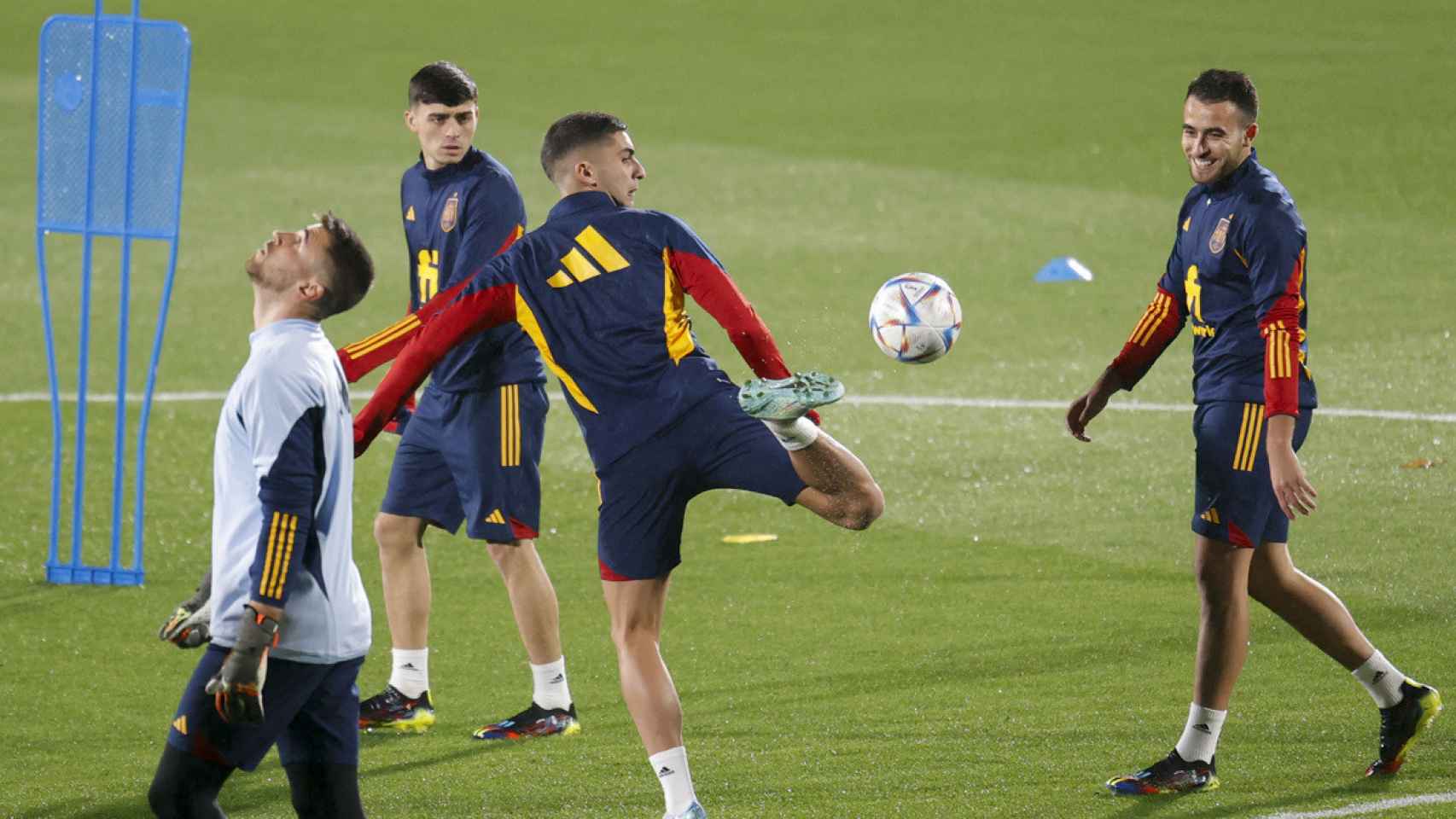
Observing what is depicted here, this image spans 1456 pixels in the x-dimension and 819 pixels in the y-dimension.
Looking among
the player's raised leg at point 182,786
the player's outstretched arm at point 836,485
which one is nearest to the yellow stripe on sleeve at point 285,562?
the player's raised leg at point 182,786

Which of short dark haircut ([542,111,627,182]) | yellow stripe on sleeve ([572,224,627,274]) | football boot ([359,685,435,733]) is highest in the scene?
short dark haircut ([542,111,627,182])

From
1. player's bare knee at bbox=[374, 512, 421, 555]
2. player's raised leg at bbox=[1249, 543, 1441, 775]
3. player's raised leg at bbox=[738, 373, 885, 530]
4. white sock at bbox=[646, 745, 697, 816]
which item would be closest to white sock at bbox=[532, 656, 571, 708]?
player's bare knee at bbox=[374, 512, 421, 555]

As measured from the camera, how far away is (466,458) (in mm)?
7023

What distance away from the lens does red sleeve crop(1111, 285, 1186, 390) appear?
6406 mm

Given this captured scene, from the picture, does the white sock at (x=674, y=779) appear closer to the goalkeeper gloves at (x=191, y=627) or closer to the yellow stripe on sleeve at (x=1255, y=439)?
the goalkeeper gloves at (x=191, y=627)

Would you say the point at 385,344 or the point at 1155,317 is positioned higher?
the point at 1155,317

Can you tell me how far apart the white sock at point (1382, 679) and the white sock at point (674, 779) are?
2114 millimetres

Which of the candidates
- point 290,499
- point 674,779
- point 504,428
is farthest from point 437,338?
point 504,428

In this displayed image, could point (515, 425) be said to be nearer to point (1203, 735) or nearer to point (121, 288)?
point (1203, 735)

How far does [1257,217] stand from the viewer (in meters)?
5.84

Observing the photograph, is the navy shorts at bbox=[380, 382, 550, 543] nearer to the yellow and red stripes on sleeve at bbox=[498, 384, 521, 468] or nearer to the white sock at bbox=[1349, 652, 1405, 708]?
the yellow and red stripes on sleeve at bbox=[498, 384, 521, 468]

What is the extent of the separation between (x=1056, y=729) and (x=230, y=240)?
542 inches

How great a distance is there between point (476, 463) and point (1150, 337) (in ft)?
7.62

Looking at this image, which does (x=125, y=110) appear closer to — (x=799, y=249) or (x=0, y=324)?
(x=0, y=324)
